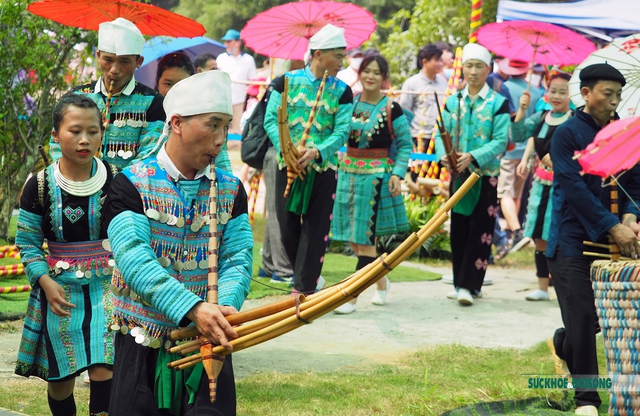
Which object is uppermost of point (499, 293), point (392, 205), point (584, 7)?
point (584, 7)

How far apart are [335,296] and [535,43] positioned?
725cm

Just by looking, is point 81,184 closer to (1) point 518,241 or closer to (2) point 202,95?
(2) point 202,95

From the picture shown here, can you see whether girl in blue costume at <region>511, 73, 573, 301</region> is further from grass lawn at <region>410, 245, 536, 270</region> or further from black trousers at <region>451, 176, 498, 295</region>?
grass lawn at <region>410, 245, 536, 270</region>

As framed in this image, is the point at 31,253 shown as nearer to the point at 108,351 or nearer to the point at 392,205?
the point at 108,351

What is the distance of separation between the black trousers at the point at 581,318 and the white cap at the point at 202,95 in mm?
2746

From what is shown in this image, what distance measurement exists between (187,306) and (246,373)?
2957 mm

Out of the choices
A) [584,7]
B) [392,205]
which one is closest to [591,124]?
[392,205]

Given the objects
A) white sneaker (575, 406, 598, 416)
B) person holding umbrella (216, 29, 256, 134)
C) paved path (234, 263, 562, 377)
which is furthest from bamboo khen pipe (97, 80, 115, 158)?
person holding umbrella (216, 29, 256, 134)

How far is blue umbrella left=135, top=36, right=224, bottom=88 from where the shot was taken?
43.9 ft

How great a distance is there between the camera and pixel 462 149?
8672mm

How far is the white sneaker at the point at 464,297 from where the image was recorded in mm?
8602

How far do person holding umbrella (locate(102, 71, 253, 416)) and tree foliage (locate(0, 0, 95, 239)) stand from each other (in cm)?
455

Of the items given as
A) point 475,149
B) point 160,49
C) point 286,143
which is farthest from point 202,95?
point 160,49

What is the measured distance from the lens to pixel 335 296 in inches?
118
